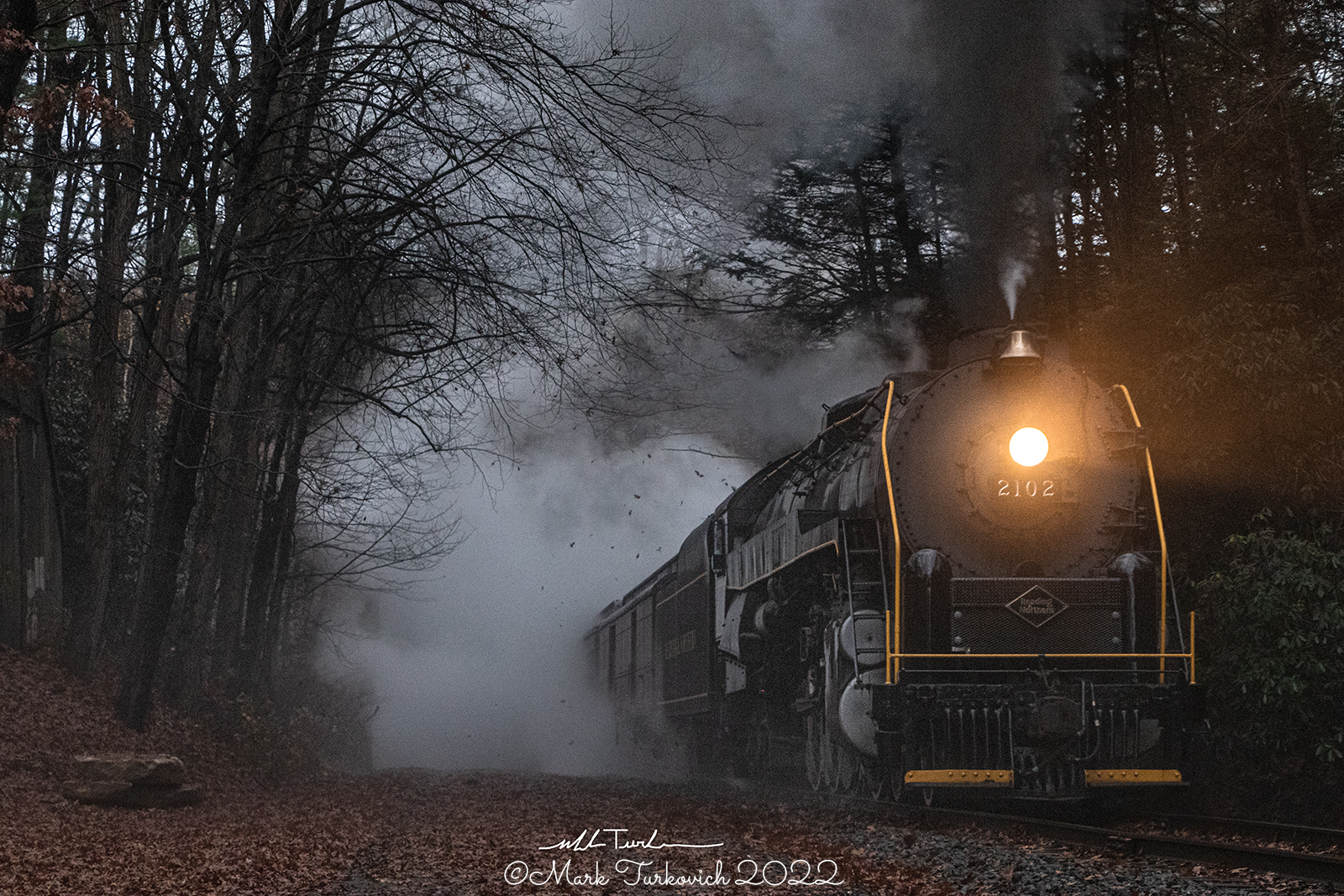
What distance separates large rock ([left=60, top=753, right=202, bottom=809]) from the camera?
1051 centimetres

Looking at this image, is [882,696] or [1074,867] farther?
[882,696]

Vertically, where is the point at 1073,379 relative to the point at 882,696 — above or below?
above

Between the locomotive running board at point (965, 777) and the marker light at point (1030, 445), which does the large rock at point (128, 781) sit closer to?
the locomotive running board at point (965, 777)

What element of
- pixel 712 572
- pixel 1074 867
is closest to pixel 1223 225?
pixel 712 572

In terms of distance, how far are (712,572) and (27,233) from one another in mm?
7680

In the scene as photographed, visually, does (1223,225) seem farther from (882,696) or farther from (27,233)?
(27,233)

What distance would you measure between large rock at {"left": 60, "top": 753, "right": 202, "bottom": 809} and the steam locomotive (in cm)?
540

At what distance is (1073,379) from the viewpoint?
1023cm

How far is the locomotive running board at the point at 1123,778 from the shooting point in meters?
9.44

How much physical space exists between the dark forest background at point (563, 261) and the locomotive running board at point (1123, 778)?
6.74ft
